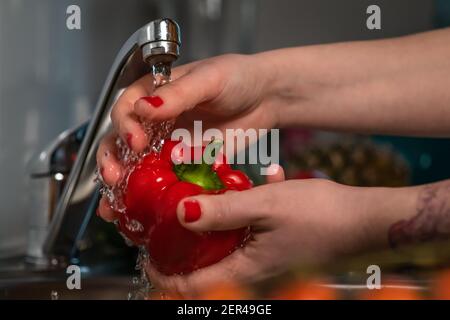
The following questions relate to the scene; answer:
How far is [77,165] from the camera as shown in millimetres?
792

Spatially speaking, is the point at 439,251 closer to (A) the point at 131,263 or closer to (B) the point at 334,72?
(B) the point at 334,72

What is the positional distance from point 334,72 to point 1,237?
2.08 feet

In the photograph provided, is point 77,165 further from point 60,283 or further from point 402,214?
point 402,214

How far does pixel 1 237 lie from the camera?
3.35ft

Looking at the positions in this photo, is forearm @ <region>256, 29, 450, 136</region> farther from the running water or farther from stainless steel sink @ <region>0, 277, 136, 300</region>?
stainless steel sink @ <region>0, 277, 136, 300</region>

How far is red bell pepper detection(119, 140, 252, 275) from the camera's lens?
22.8 inches

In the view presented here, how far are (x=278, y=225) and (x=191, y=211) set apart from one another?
0.29 ft

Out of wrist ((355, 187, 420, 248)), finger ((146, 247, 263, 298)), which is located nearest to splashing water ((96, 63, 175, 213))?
finger ((146, 247, 263, 298))

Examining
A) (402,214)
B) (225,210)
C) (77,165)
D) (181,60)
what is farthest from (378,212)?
(181,60)

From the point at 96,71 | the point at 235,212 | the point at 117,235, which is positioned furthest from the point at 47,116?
the point at 235,212

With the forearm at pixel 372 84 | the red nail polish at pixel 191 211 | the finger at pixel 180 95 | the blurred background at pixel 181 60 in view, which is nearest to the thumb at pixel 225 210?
the red nail polish at pixel 191 211

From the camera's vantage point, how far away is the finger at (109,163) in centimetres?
66

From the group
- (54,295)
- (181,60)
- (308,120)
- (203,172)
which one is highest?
(181,60)

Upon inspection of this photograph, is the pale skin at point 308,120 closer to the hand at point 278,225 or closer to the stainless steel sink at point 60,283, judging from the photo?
the hand at point 278,225
